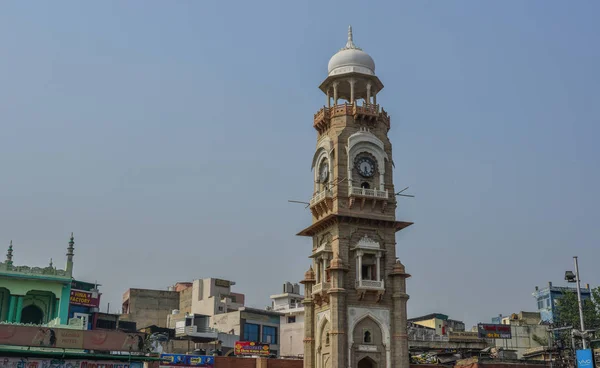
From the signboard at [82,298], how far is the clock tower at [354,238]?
22.2 meters

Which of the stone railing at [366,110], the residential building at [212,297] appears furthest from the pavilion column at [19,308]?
the residential building at [212,297]

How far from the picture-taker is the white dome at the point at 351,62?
2164 inches


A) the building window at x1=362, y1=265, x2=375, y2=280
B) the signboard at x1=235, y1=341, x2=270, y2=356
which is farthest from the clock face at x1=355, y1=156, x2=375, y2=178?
the signboard at x1=235, y1=341, x2=270, y2=356

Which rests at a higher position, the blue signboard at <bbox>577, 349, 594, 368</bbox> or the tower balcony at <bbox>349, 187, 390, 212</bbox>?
the tower balcony at <bbox>349, 187, 390, 212</bbox>

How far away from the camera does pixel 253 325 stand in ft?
246

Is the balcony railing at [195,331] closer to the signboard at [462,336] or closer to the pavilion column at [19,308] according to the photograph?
the pavilion column at [19,308]

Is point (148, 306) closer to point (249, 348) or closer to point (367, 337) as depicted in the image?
point (249, 348)

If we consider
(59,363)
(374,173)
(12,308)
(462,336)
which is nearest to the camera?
(59,363)

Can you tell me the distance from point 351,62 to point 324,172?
28.2 feet

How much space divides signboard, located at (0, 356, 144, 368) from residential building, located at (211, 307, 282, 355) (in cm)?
2214

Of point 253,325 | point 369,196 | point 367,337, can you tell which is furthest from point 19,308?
point 253,325

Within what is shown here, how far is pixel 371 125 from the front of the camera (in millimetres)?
54594

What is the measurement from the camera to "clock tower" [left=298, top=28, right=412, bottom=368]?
4966cm

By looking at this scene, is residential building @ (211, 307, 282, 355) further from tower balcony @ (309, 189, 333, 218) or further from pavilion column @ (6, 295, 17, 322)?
pavilion column @ (6, 295, 17, 322)
